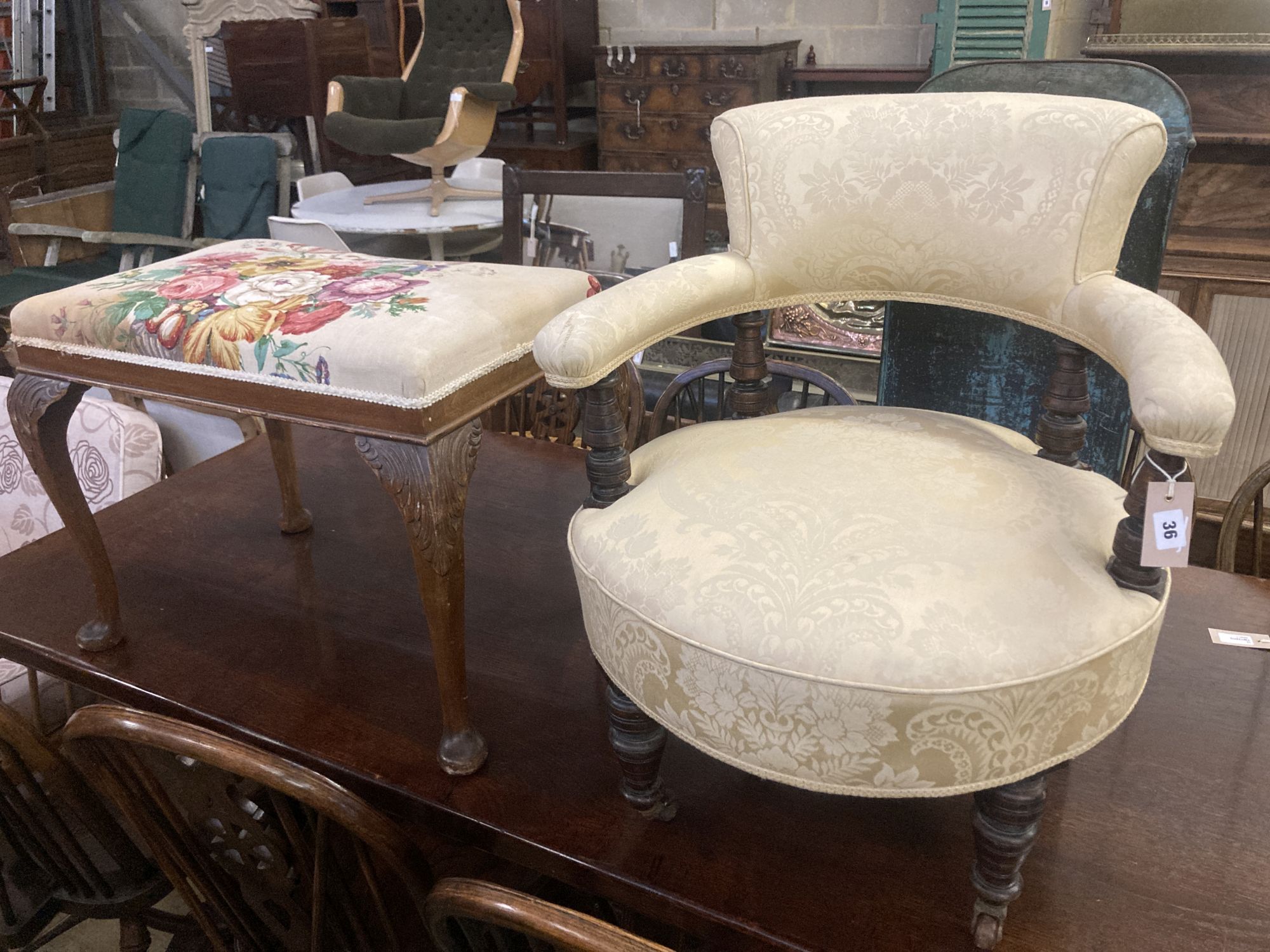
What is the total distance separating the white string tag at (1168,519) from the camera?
72 centimetres

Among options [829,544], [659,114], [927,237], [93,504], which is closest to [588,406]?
[829,544]

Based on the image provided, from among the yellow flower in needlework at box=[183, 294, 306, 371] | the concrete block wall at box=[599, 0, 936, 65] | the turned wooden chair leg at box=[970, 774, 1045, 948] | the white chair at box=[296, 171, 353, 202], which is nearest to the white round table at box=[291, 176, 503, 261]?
the white chair at box=[296, 171, 353, 202]

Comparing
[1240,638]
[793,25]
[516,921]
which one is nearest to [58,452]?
[516,921]

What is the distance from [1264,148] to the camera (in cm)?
215

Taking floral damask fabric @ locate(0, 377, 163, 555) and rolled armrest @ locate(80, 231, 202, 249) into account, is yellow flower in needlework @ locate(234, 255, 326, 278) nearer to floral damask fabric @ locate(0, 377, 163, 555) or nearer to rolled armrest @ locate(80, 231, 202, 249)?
floral damask fabric @ locate(0, 377, 163, 555)

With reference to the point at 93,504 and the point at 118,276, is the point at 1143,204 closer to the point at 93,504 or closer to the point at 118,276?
the point at 118,276

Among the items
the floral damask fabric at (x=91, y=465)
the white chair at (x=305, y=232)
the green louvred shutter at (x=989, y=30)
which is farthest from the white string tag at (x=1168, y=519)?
the green louvred shutter at (x=989, y=30)

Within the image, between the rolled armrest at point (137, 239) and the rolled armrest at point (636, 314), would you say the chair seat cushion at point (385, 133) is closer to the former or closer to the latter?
the rolled armrest at point (137, 239)

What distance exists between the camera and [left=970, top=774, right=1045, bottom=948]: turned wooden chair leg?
2.61 feet

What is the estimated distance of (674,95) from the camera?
139 inches

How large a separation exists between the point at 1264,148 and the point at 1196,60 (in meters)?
0.26

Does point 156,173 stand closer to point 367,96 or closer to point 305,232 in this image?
point 367,96

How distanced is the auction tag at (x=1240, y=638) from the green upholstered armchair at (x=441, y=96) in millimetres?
2526

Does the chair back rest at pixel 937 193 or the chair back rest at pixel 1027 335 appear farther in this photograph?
the chair back rest at pixel 1027 335
